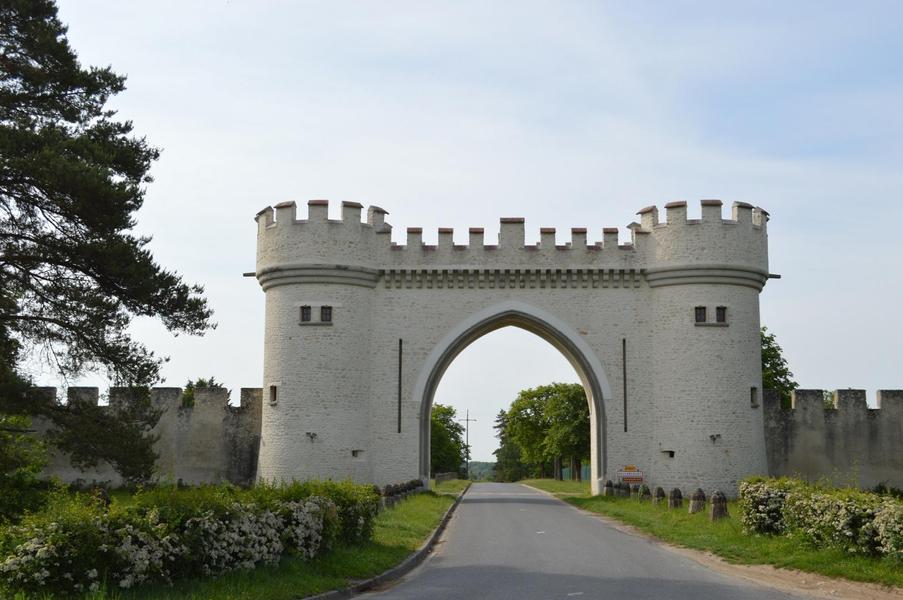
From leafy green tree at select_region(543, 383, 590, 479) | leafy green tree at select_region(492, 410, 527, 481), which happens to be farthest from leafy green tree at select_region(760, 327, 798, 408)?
leafy green tree at select_region(492, 410, 527, 481)

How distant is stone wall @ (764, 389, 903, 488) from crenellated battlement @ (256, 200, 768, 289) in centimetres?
458

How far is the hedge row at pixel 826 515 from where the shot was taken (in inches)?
497

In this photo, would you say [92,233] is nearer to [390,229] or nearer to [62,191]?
[62,191]

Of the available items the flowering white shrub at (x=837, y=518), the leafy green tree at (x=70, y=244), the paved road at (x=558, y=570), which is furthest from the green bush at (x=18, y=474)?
the flowering white shrub at (x=837, y=518)

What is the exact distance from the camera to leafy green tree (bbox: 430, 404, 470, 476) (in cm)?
8544

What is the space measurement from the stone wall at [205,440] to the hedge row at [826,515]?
703 inches

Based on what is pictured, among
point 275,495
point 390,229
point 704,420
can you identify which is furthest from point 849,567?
point 390,229

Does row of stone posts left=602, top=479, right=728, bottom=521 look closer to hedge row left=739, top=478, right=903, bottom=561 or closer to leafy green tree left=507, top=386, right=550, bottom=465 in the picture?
hedge row left=739, top=478, right=903, bottom=561

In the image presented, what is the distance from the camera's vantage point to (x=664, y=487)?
94.7 ft

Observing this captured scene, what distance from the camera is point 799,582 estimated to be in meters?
12.8

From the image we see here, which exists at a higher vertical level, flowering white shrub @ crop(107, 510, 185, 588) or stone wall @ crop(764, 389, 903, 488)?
stone wall @ crop(764, 389, 903, 488)

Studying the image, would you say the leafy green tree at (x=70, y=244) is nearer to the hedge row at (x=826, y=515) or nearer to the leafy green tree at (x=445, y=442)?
the hedge row at (x=826, y=515)

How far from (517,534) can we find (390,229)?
14031mm

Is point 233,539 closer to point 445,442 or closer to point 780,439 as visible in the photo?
point 780,439
